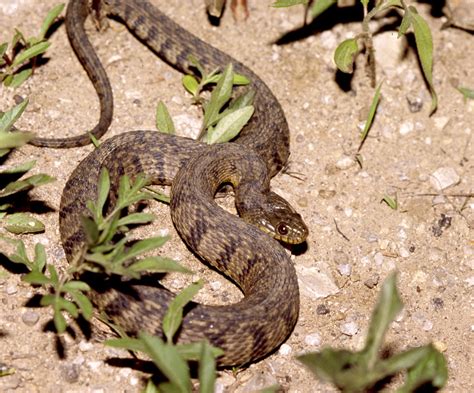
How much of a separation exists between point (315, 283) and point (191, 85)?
233 cm

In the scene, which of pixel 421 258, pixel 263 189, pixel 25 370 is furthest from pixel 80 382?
pixel 421 258

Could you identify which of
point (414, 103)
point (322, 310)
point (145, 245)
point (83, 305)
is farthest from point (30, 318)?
point (414, 103)

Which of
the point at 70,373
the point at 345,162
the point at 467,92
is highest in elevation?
the point at 467,92

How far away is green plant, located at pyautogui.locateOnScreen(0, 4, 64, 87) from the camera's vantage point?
7004 mm

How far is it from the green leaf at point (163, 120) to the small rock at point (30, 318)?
7.16 feet

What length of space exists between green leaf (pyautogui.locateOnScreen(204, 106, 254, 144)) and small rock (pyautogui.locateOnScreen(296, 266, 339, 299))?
137 centimetres

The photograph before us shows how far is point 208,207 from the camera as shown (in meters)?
6.48

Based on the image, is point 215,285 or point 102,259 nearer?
point 102,259

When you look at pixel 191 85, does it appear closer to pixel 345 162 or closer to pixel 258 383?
pixel 345 162

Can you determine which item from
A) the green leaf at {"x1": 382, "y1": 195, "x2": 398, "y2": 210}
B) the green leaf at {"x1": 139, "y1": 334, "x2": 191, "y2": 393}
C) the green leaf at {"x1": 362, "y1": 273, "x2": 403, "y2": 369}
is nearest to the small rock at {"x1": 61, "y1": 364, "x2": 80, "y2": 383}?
the green leaf at {"x1": 139, "y1": 334, "x2": 191, "y2": 393}

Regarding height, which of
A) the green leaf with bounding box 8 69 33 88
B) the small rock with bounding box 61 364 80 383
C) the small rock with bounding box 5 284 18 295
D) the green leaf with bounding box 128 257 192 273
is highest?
the green leaf with bounding box 8 69 33 88

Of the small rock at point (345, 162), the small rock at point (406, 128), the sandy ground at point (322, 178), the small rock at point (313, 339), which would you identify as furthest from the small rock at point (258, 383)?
the small rock at point (406, 128)

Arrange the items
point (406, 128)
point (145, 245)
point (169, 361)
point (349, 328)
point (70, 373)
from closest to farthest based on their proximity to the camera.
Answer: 1. point (169, 361)
2. point (145, 245)
3. point (70, 373)
4. point (349, 328)
5. point (406, 128)

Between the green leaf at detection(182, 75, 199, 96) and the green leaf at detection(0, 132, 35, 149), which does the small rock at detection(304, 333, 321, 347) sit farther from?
the green leaf at detection(0, 132, 35, 149)
